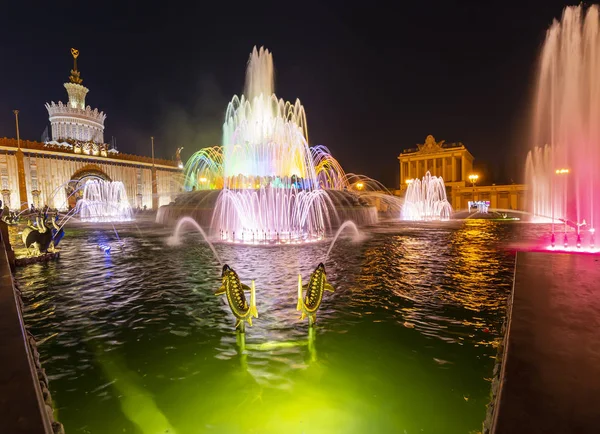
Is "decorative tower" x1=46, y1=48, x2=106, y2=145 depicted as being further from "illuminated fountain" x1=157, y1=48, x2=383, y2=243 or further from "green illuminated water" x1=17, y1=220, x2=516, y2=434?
"green illuminated water" x1=17, y1=220, x2=516, y2=434

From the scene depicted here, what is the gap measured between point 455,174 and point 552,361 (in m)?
80.5

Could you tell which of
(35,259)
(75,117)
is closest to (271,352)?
(35,259)

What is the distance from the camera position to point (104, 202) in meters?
54.0

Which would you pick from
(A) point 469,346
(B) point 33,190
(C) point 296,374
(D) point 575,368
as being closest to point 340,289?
(A) point 469,346

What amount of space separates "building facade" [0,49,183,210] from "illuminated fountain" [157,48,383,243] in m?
36.7

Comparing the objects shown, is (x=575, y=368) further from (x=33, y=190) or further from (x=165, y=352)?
(x=33, y=190)

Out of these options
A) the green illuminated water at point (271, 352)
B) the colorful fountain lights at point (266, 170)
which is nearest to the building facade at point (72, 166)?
the colorful fountain lights at point (266, 170)

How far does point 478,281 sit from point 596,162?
1376 centimetres

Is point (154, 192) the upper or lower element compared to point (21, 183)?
lower

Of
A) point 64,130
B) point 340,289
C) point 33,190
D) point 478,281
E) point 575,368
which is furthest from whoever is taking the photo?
point 64,130

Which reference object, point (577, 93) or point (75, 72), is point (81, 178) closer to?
point (75, 72)

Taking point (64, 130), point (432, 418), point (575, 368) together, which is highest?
point (64, 130)

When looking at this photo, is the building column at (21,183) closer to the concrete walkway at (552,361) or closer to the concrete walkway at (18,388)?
the concrete walkway at (18,388)

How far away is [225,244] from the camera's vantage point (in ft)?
54.5
